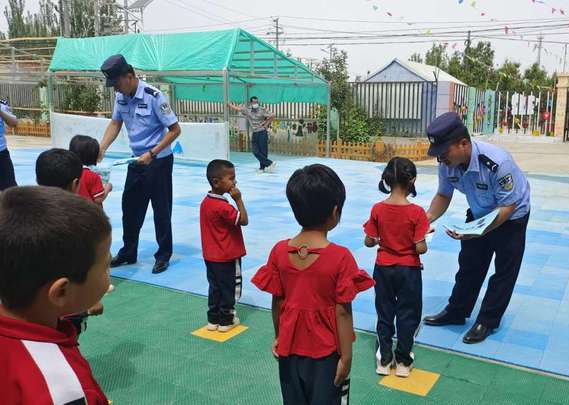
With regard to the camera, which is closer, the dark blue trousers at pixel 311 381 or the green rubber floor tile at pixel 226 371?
the dark blue trousers at pixel 311 381

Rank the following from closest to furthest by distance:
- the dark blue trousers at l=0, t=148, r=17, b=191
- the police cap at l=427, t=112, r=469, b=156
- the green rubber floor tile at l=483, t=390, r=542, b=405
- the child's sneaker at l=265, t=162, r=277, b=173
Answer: the green rubber floor tile at l=483, t=390, r=542, b=405
the police cap at l=427, t=112, r=469, b=156
the dark blue trousers at l=0, t=148, r=17, b=191
the child's sneaker at l=265, t=162, r=277, b=173

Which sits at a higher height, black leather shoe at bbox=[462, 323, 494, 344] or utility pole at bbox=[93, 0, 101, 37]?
utility pole at bbox=[93, 0, 101, 37]

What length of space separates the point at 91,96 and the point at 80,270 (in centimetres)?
2045

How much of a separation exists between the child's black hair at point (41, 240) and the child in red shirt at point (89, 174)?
8.98 feet

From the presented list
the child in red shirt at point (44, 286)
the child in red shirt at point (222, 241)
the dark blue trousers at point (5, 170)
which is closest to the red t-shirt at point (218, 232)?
the child in red shirt at point (222, 241)

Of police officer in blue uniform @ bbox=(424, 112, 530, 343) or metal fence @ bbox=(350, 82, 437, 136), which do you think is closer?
police officer in blue uniform @ bbox=(424, 112, 530, 343)

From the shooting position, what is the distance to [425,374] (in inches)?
133

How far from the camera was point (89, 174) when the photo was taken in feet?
13.1

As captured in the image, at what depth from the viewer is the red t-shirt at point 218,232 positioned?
3.83 meters

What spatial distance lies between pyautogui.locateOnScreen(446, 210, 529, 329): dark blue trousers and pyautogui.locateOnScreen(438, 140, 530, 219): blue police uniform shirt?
5.5 inches

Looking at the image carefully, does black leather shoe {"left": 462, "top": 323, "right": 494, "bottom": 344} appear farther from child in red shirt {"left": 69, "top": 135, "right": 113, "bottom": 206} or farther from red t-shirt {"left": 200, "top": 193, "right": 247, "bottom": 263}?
child in red shirt {"left": 69, "top": 135, "right": 113, "bottom": 206}

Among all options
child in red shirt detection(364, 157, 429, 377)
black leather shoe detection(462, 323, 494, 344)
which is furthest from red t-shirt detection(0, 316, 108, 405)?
black leather shoe detection(462, 323, 494, 344)

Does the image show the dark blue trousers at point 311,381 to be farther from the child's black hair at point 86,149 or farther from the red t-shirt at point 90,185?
the child's black hair at point 86,149

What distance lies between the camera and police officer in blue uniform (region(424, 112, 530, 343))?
3506 millimetres
